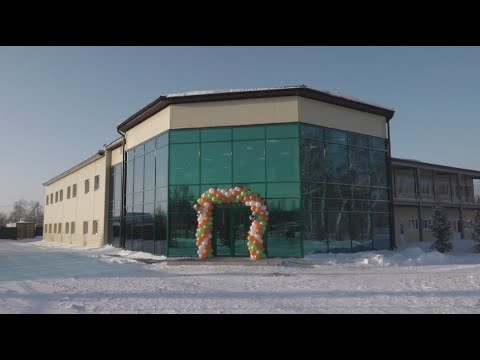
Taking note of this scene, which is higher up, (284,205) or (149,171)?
(149,171)

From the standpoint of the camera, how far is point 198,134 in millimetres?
21203

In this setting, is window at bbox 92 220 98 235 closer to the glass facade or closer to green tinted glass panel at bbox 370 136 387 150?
the glass facade

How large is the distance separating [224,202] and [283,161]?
355 cm

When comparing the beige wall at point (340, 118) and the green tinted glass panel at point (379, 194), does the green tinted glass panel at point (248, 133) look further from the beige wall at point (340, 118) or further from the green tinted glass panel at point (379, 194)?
the green tinted glass panel at point (379, 194)

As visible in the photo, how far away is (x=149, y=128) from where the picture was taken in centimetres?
2411

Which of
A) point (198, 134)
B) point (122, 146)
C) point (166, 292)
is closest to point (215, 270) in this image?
point (166, 292)

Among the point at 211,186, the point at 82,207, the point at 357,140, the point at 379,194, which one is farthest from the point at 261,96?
the point at 82,207

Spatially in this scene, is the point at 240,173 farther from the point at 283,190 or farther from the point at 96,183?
the point at 96,183

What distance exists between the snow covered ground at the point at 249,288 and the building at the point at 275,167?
2.24 meters

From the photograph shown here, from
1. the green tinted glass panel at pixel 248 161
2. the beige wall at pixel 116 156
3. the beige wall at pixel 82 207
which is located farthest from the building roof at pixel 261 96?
the beige wall at pixel 82 207

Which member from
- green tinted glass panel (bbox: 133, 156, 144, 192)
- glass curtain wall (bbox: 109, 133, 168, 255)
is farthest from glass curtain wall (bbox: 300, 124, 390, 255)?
green tinted glass panel (bbox: 133, 156, 144, 192)

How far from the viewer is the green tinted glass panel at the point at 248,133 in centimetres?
2045

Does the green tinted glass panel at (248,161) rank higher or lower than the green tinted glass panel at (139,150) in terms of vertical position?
lower
